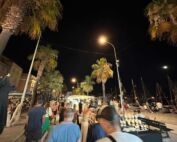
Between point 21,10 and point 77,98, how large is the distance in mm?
24686

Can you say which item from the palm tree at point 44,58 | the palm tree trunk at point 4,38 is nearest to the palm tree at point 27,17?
the palm tree trunk at point 4,38

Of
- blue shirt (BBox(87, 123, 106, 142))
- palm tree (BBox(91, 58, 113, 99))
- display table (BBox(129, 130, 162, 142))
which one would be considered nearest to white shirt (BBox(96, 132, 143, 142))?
blue shirt (BBox(87, 123, 106, 142))

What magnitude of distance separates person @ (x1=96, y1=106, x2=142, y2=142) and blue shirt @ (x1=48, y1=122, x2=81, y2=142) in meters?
1.65

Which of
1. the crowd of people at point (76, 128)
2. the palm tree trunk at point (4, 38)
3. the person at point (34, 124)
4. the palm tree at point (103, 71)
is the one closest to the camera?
the crowd of people at point (76, 128)

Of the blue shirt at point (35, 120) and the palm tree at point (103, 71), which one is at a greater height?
the palm tree at point (103, 71)

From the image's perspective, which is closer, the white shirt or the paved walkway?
the white shirt

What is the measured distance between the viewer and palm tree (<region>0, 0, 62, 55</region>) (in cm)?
874

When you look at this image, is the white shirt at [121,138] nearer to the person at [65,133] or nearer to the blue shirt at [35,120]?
the person at [65,133]

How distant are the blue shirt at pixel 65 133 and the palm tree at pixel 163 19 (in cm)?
1273

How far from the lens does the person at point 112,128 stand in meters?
2.13

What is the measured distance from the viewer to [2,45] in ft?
27.4

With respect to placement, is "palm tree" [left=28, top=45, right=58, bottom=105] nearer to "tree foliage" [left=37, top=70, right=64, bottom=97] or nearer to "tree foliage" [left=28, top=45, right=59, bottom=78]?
"tree foliage" [left=28, top=45, right=59, bottom=78]

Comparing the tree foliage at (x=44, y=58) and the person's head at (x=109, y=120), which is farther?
the tree foliage at (x=44, y=58)

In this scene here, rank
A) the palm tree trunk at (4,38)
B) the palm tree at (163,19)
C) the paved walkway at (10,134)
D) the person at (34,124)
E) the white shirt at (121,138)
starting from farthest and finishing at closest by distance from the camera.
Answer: the palm tree at (163,19) < the paved walkway at (10,134) < the palm tree trunk at (4,38) < the person at (34,124) < the white shirt at (121,138)
